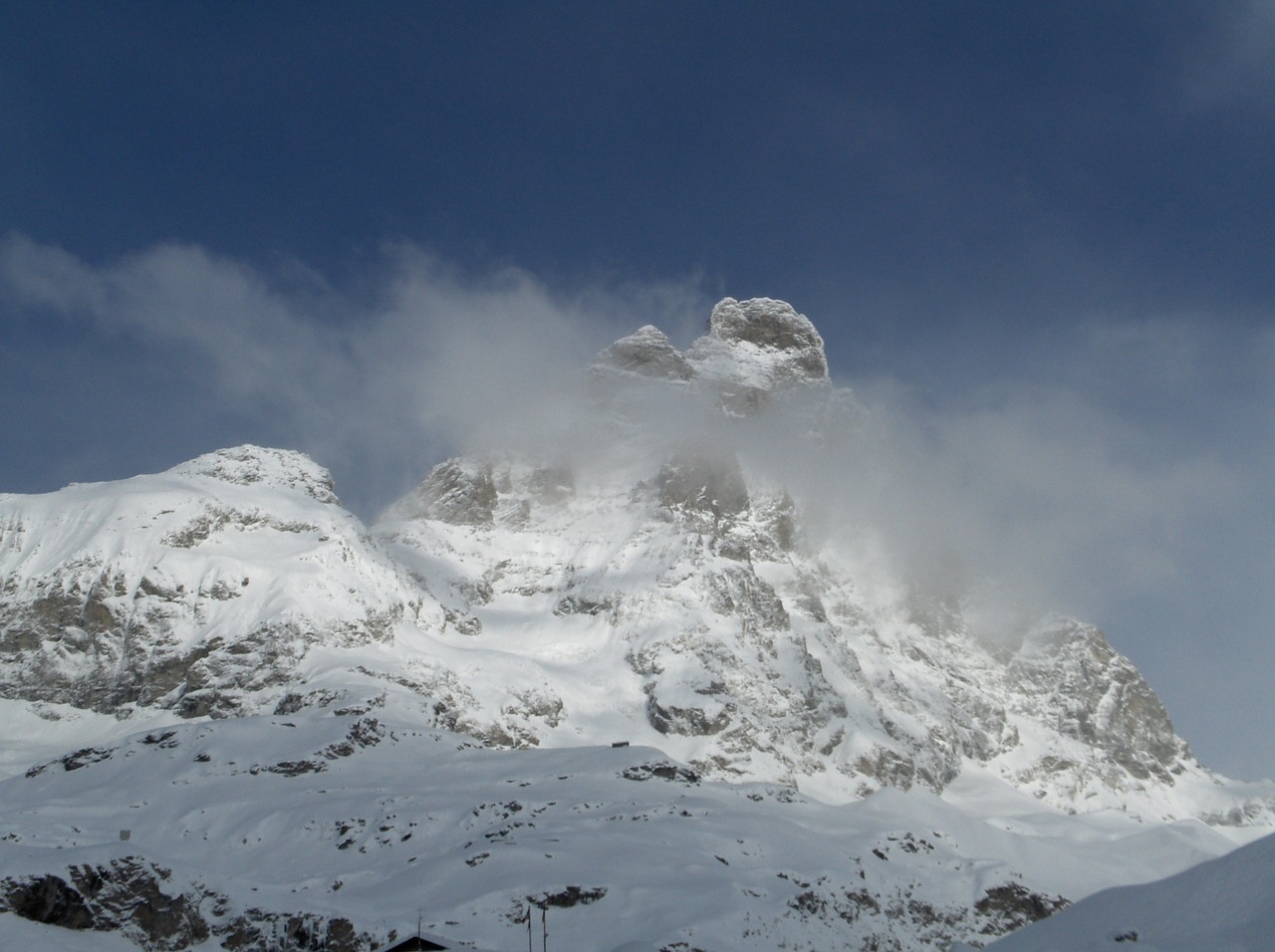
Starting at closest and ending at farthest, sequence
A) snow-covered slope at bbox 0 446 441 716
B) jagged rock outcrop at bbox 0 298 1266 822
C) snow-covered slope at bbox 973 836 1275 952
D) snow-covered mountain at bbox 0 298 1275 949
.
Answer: snow-covered slope at bbox 973 836 1275 952, snow-covered mountain at bbox 0 298 1275 949, snow-covered slope at bbox 0 446 441 716, jagged rock outcrop at bbox 0 298 1266 822

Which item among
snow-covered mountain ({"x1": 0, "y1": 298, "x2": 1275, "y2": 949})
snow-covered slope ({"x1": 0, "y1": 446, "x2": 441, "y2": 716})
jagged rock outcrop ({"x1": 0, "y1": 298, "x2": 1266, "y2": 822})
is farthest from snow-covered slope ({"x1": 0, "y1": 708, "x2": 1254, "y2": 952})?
snow-covered slope ({"x1": 0, "y1": 446, "x2": 441, "y2": 716})

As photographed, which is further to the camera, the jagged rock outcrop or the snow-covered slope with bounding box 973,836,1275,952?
the jagged rock outcrop

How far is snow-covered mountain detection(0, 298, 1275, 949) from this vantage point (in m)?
72.7

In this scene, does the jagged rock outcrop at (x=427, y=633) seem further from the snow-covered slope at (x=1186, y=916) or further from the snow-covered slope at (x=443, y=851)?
the snow-covered slope at (x=1186, y=916)

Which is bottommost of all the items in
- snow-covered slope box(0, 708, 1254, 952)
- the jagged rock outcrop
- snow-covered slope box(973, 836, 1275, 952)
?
snow-covered slope box(973, 836, 1275, 952)

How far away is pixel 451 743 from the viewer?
116 meters

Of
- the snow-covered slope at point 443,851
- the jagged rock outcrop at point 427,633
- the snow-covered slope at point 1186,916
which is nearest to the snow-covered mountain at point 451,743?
the snow-covered slope at point 443,851

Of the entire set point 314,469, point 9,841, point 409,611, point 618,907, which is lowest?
point 618,907

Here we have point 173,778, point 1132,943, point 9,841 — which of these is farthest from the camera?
point 173,778

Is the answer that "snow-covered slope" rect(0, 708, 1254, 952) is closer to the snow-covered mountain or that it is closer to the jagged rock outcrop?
the snow-covered mountain

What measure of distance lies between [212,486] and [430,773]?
82098 mm

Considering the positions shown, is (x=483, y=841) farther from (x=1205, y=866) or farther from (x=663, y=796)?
(x=1205, y=866)

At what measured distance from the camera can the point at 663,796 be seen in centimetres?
9625

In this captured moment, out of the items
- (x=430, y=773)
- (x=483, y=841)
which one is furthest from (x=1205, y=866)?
(x=430, y=773)
